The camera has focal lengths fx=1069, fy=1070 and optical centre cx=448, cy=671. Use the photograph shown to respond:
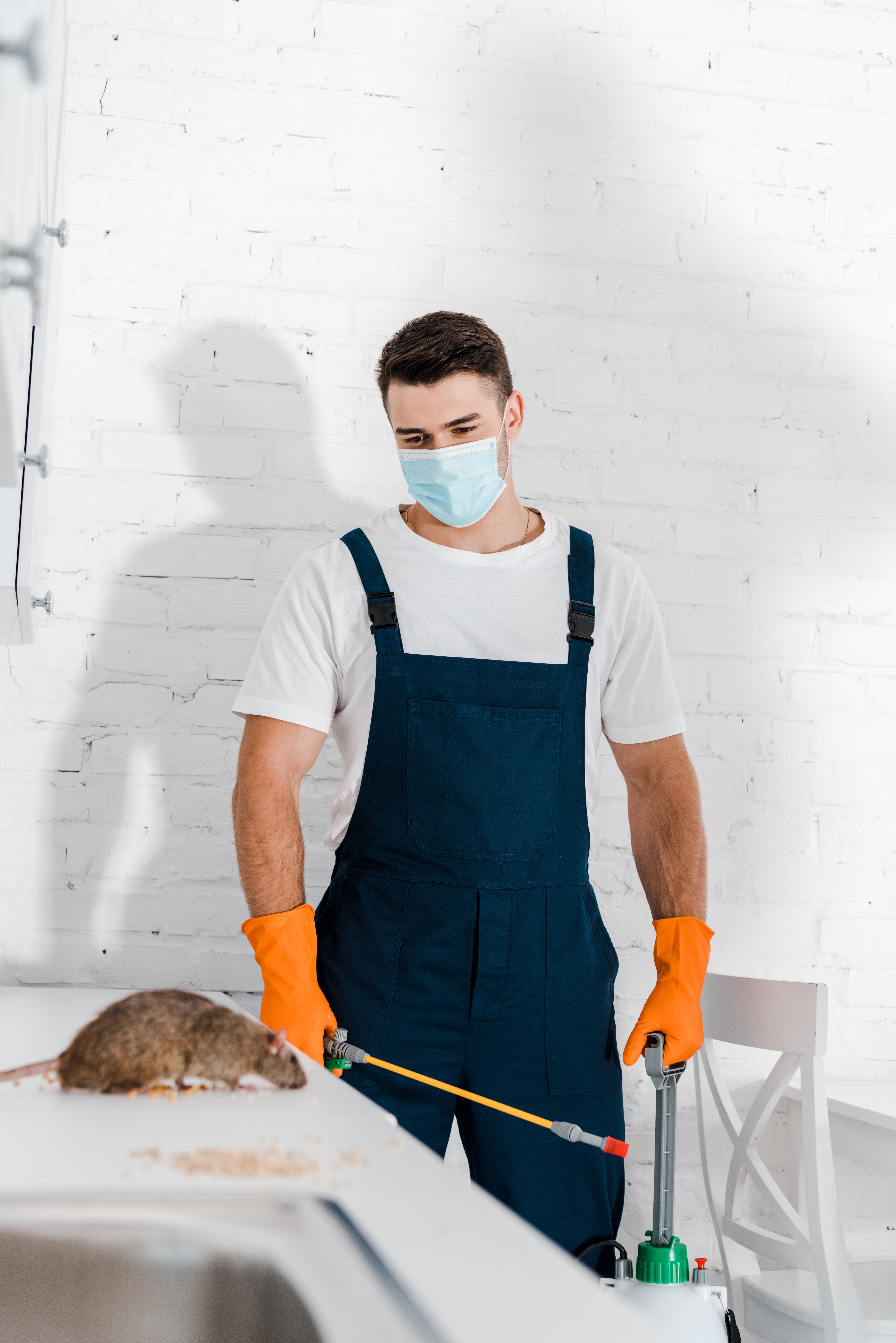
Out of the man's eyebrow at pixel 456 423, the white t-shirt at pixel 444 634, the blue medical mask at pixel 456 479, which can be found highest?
the man's eyebrow at pixel 456 423

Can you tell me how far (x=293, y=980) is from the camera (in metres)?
1.34

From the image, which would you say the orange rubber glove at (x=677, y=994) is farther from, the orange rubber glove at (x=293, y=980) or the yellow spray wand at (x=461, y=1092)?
the orange rubber glove at (x=293, y=980)

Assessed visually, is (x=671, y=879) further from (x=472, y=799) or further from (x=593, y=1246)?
(x=593, y=1246)

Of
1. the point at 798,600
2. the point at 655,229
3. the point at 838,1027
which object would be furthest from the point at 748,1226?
the point at 655,229

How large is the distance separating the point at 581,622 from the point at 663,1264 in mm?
802

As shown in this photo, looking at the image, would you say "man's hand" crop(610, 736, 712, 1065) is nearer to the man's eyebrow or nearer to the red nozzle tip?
the red nozzle tip

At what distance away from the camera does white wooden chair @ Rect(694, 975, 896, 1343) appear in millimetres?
1340

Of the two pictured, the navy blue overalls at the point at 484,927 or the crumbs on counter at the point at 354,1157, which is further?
the navy blue overalls at the point at 484,927

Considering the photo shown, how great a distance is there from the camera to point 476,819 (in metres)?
1.42

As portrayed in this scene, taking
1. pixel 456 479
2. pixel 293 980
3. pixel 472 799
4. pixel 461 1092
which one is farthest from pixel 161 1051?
pixel 456 479

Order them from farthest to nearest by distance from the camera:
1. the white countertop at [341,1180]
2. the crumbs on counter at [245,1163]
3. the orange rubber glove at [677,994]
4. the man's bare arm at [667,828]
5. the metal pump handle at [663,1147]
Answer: the man's bare arm at [667,828], the orange rubber glove at [677,994], the metal pump handle at [663,1147], the crumbs on counter at [245,1163], the white countertop at [341,1180]

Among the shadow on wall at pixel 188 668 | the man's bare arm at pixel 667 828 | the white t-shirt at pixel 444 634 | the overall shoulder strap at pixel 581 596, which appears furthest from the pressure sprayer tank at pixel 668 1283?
the shadow on wall at pixel 188 668

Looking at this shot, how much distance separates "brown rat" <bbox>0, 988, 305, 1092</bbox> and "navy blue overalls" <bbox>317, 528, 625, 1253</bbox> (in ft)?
1.73

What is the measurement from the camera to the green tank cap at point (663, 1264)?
3.90ft
